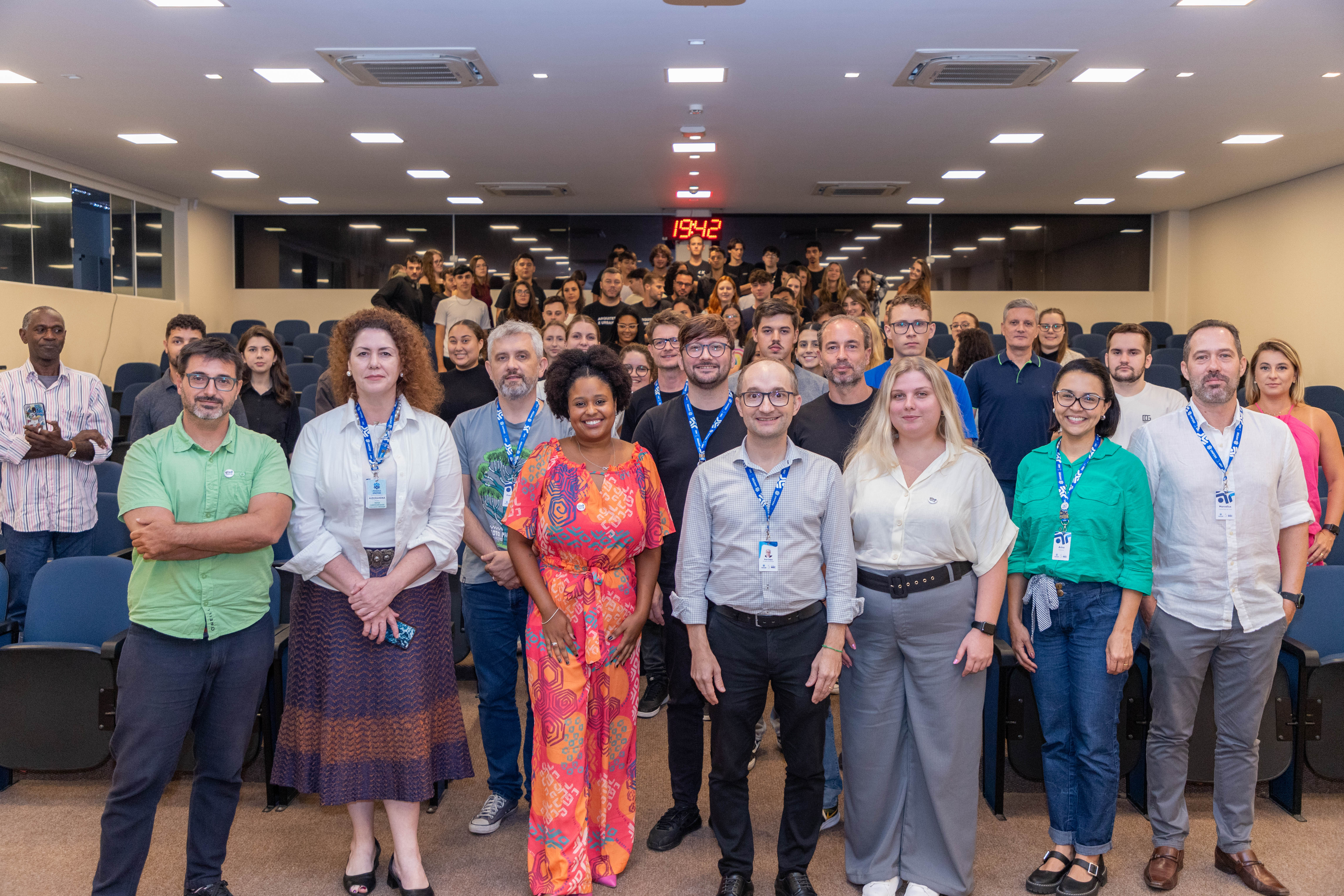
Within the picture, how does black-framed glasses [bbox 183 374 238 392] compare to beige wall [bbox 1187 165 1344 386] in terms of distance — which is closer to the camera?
black-framed glasses [bbox 183 374 238 392]

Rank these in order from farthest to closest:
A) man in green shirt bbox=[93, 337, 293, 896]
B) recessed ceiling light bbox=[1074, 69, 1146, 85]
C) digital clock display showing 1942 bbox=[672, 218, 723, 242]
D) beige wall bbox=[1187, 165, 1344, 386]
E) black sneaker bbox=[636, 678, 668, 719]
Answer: digital clock display showing 1942 bbox=[672, 218, 723, 242], beige wall bbox=[1187, 165, 1344, 386], recessed ceiling light bbox=[1074, 69, 1146, 85], black sneaker bbox=[636, 678, 668, 719], man in green shirt bbox=[93, 337, 293, 896]

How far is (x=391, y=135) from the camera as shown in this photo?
9.03 m

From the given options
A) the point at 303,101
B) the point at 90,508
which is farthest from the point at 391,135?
the point at 90,508

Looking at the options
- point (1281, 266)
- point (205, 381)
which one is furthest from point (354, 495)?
point (1281, 266)

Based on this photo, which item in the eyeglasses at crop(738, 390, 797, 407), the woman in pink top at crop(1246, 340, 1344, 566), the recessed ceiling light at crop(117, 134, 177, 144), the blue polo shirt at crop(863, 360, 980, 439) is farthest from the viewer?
the recessed ceiling light at crop(117, 134, 177, 144)

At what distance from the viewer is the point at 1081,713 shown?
2.79 meters

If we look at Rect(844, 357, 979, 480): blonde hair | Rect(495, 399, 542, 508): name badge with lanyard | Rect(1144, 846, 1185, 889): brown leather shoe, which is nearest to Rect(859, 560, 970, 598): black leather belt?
Rect(844, 357, 979, 480): blonde hair

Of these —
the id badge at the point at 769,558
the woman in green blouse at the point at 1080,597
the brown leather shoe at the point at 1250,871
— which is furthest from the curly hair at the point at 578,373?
the brown leather shoe at the point at 1250,871

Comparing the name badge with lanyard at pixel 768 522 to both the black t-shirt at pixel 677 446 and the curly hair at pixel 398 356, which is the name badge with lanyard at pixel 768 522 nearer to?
the black t-shirt at pixel 677 446

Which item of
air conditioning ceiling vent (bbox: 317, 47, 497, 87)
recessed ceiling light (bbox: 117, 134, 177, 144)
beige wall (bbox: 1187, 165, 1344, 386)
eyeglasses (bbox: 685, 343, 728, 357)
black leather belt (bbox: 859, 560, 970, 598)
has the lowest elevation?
black leather belt (bbox: 859, 560, 970, 598)

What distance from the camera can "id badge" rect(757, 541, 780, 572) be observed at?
2.54 m

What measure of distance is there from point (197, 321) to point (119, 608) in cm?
192

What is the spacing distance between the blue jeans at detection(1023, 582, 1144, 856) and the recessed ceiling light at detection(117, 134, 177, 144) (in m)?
9.77

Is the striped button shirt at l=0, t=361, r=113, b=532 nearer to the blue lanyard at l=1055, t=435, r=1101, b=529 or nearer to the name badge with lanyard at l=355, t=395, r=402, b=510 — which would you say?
the name badge with lanyard at l=355, t=395, r=402, b=510
